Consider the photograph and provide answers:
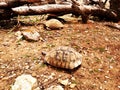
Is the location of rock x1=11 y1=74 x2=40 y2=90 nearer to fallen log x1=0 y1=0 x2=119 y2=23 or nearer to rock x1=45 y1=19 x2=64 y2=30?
rock x1=45 y1=19 x2=64 y2=30

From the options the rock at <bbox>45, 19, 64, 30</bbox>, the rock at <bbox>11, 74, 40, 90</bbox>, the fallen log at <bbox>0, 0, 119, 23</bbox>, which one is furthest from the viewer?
the fallen log at <bbox>0, 0, 119, 23</bbox>

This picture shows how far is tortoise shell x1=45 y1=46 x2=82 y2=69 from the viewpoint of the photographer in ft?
12.3

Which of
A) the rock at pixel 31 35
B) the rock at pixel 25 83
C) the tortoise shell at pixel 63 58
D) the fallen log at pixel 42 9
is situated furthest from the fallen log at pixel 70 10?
the rock at pixel 25 83

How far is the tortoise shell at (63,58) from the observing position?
375 centimetres

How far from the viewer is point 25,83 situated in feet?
11.2

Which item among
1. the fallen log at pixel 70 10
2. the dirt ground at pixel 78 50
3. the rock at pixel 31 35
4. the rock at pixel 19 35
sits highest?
the fallen log at pixel 70 10

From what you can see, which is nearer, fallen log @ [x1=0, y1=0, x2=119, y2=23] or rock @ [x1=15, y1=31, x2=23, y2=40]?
rock @ [x1=15, y1=31, x2=23, y2=40]

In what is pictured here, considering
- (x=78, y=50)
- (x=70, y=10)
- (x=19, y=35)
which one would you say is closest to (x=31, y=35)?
(x=19, y=35)

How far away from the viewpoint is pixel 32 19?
20.6ft

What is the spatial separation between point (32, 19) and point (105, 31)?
77.6 inches

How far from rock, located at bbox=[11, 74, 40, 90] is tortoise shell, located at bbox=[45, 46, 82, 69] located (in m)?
0.46

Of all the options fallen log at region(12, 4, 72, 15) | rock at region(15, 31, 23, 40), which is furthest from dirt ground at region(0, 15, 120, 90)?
fallen log at region(12, 4, 72, 15)

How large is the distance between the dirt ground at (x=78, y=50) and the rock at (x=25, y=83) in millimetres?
100

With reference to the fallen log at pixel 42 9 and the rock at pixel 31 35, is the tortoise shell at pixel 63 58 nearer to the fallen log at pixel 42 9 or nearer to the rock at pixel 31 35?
the rock at pixel 31 35
